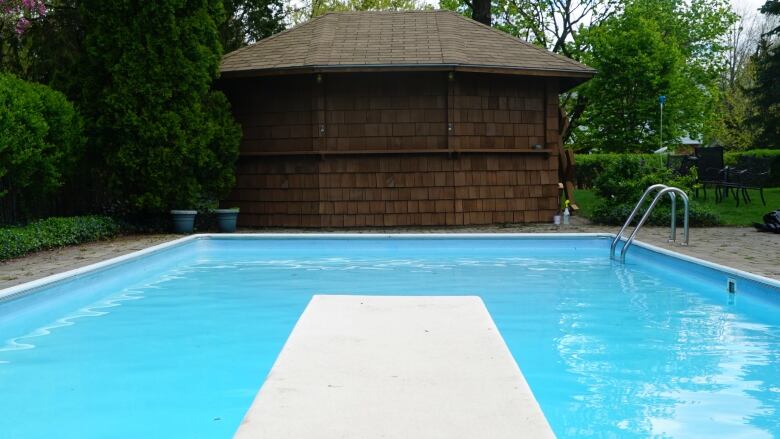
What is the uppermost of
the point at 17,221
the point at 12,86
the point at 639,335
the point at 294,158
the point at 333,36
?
the point at 333,36

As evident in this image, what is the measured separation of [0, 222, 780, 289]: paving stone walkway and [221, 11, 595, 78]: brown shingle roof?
280 cm

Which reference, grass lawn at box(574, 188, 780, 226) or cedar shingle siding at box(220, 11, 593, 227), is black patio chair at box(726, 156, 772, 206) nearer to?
grass lawn at box(574, 188, 780, 226)

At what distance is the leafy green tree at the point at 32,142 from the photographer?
28.0 ft

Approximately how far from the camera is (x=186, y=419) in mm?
3316

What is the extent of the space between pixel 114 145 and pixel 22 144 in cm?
243

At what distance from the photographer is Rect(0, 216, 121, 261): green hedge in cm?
814

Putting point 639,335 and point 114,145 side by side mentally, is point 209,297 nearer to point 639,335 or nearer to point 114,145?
point 639,335

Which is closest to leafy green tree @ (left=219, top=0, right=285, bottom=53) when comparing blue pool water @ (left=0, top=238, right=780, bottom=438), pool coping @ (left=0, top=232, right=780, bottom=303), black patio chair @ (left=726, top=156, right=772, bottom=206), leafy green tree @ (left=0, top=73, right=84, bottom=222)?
leafy green tree @ (left=0, top=73, right=84, bottom=222)

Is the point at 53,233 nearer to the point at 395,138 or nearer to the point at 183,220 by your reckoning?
the point at 183,220

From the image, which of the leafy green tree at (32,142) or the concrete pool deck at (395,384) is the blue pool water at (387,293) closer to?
the concrete pool deck at (395,384)

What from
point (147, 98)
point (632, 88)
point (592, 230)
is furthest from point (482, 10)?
point (147, 98)

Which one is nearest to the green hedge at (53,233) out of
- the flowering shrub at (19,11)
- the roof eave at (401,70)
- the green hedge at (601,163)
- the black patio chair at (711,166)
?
the roof eave at (401,70)

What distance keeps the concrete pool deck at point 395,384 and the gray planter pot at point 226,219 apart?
7.84m

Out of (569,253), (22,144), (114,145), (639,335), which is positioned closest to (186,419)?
(639,335)
